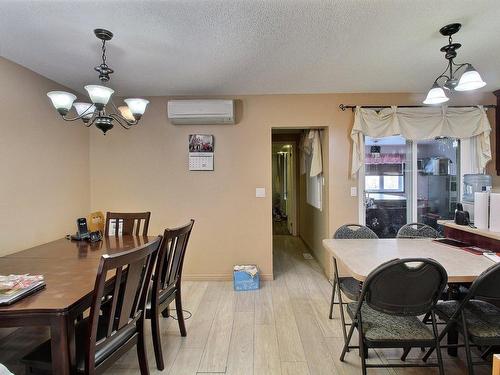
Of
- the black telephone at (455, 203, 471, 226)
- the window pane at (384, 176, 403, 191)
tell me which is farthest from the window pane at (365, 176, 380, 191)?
the black telephone at (455, 203, 471, 226)

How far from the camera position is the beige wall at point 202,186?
141 inches

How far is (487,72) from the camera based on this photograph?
2.84m

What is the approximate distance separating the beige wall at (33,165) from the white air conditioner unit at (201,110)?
1231 millimetres

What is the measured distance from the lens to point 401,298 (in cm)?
154

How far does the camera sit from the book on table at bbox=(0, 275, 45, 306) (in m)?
1.30

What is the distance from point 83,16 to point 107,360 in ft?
6.91

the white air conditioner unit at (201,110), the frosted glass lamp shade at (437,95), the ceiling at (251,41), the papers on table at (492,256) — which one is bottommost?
the papers on table at (492,256)

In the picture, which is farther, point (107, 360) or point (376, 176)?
point (376, 176)

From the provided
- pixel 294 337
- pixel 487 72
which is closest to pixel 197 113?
pixel 294 337

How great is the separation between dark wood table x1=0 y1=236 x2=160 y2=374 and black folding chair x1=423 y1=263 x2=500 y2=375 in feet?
5.88

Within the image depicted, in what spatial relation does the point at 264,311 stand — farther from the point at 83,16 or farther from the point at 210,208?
the point at 83,16

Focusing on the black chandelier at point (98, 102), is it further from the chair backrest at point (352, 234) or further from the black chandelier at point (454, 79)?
the black chandelier at point (454, 79)

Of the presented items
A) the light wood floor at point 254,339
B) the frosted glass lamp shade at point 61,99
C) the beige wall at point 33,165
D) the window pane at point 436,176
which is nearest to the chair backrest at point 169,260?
the light wood floor at point 254,339

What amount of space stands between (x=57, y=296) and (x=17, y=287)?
0.76 ft
